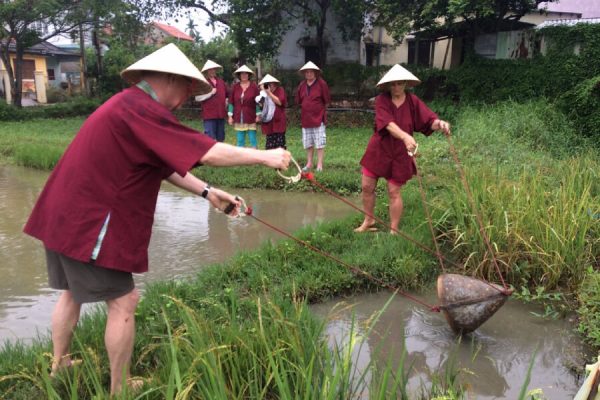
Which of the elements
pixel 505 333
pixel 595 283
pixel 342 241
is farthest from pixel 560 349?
pixel 342 241

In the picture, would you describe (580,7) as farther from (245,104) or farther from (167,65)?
(167,65)

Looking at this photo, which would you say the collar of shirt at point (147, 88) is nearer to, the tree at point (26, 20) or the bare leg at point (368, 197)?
the bare leg at point (368, 197)

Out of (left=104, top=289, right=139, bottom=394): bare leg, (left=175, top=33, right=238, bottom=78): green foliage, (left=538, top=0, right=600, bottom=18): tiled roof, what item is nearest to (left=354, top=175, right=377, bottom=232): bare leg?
(left=104, top=289, right=139, bottom=394): bare leg

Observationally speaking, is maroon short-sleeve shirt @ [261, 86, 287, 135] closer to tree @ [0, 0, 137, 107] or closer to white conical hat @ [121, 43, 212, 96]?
white conical hat @ [121, 43, 212, 96]

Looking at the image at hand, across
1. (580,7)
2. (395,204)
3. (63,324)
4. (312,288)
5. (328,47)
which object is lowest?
(312,288)

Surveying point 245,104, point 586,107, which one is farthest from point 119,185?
point 586,107

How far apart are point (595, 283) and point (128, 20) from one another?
65.0 ft

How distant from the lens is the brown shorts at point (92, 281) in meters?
2.29

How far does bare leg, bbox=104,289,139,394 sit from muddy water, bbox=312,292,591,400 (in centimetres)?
100

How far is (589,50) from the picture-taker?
11.2 metres

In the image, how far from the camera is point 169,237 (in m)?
5.54

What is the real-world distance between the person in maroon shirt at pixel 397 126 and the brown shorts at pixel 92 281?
2.89 m

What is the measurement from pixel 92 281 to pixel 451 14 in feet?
44.3

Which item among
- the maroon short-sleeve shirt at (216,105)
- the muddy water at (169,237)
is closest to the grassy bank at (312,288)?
the muddy water at (169,237)
